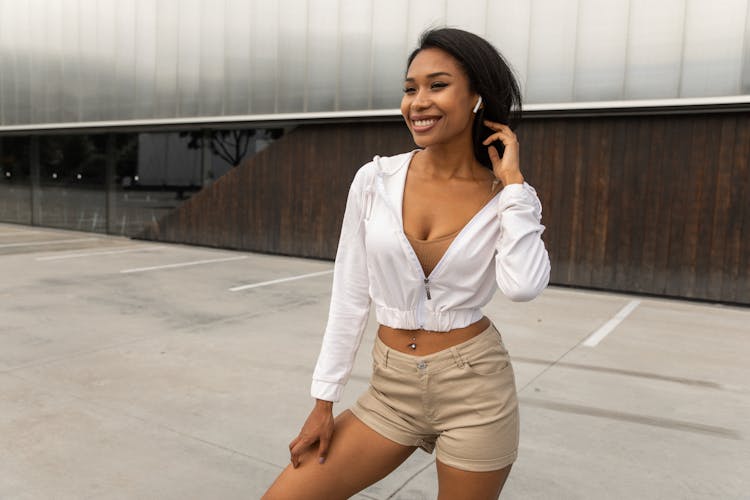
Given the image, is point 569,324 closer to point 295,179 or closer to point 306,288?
point 306,288

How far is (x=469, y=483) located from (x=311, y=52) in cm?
1042

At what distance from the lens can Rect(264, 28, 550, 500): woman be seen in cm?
150

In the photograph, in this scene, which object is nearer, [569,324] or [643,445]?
[643,445]

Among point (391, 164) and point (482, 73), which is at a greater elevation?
point (482, 73)

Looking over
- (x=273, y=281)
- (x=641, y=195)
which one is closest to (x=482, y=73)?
(x=273, y=281)

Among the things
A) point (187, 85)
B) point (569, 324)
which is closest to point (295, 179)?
point (187, 85)

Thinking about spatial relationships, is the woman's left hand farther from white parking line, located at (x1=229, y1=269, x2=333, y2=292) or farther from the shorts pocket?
A: white parking line, located at (x1=229, y1=269, x2=333, y2=292)

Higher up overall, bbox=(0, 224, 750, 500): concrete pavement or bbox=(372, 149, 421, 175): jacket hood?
bbox=(372, 149, 421, 175): jacket hood

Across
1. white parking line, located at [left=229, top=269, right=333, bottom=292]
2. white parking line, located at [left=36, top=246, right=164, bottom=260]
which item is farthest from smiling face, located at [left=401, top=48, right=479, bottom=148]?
white parking line, located at [left=36, top=246, right=164, bottom=260]

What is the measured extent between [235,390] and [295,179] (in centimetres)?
780

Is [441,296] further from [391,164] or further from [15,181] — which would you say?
[15,181]

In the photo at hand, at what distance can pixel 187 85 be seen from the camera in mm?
12211

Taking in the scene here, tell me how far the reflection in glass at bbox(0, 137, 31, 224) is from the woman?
17.2 metres

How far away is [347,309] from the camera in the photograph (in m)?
1.67
